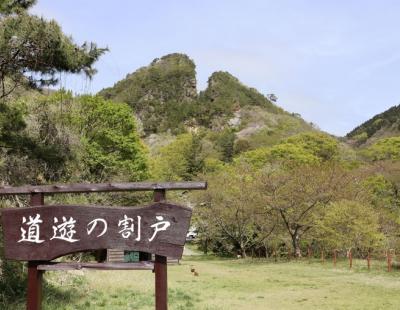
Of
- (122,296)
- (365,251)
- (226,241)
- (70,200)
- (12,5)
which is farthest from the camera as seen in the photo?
(226,241)

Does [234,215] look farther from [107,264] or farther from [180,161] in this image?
[180,161]

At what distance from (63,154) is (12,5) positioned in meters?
3.04

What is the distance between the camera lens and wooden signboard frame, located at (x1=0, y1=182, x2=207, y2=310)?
15.7 feet

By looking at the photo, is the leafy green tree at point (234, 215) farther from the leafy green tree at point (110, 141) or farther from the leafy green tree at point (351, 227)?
the leafy green tree at point (110, 141)

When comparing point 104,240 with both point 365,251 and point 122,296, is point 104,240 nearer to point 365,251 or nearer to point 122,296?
point 122,296

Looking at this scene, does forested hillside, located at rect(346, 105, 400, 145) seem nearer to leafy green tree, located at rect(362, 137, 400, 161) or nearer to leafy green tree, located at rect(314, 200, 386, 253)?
leafy green tree, located at rect(362, 137, 400, 161)

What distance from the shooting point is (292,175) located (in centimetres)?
2572

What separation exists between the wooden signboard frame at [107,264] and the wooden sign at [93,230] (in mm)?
112

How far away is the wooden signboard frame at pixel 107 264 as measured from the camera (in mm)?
4781

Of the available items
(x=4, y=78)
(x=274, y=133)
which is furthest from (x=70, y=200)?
(x=274, y=133)

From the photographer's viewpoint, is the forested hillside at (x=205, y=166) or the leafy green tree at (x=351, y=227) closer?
the forested hillside at (x=205, y=166)

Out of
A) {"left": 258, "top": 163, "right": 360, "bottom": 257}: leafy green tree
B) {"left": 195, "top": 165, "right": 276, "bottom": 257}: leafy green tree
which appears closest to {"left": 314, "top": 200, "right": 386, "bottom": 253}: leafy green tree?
{"left": 258, "top": 163, "right": 360, "bottom": 257}: leafy green tree

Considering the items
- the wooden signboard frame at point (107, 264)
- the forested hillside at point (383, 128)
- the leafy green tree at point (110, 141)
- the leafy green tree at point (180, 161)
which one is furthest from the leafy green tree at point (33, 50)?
the forested hillside at point (383, 128)

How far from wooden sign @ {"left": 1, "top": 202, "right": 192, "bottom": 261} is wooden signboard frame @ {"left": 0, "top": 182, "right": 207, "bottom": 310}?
112mm
